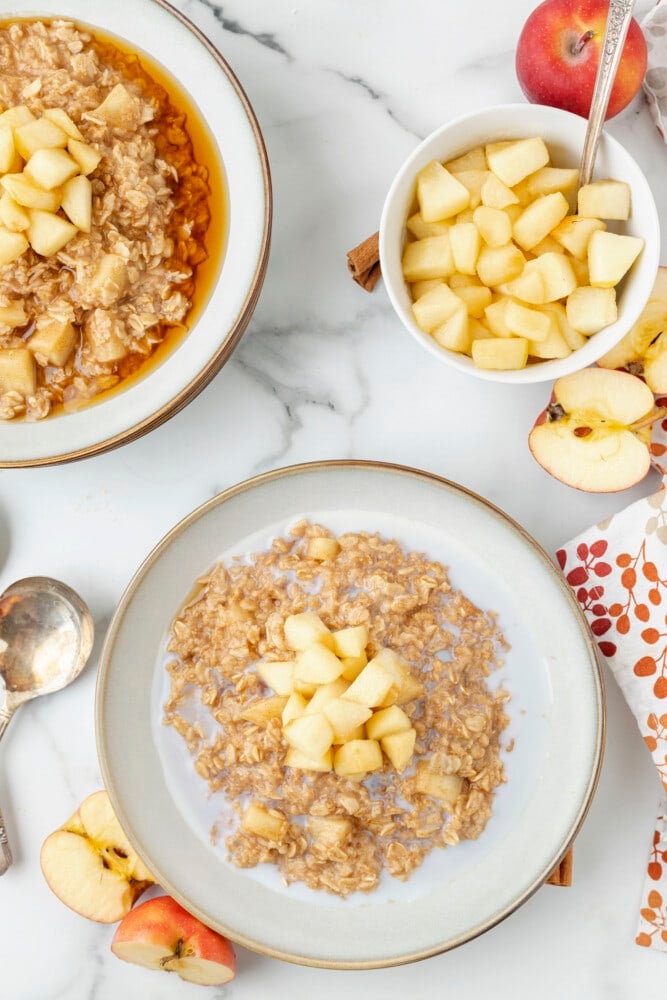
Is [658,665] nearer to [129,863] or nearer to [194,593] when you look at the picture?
[194,593]

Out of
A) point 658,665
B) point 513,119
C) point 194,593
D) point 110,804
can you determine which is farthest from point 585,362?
point 110,804

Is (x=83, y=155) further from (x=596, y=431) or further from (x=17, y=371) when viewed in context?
(x=596, y=431)

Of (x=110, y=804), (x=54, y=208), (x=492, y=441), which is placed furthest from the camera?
(x=492, y=441)

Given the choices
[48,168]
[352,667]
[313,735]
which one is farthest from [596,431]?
[48,168]

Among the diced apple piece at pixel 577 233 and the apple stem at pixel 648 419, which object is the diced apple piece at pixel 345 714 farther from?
the diced apple piece at pixel 577 233

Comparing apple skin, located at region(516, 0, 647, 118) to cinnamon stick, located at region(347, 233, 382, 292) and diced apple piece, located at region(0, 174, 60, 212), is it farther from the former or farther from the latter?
diced apple piece, located at region(0, 174, 60, 212)

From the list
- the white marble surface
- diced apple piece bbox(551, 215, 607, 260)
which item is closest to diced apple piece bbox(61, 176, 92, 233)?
the white marble surface
